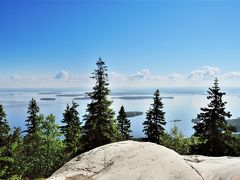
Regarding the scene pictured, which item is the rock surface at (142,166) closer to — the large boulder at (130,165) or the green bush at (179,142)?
the large boulder at (130,165)

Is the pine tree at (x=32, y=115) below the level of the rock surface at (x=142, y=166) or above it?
below

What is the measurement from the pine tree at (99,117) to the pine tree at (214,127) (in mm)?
14176

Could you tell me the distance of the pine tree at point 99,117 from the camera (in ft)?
137

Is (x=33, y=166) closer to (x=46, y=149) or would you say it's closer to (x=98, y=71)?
(x=46, y=149)

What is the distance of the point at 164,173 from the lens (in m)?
10.5

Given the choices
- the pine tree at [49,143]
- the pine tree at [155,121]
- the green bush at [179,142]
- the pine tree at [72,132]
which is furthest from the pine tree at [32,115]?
the green bush at [179,142]

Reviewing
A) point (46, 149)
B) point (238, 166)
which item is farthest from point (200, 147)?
point (238, 166)

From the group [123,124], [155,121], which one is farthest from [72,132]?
[155,121]

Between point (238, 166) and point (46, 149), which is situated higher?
point (238, 166)

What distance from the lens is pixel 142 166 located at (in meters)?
11.2

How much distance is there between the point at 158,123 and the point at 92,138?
1590 cm

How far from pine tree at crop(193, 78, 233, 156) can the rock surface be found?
3128cm

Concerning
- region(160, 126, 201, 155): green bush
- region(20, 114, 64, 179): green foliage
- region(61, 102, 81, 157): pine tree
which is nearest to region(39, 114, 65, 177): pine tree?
region(20, 114, 64, 179): green foliage

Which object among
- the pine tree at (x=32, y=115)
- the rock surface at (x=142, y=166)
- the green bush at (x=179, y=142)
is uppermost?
the rock surface at (x=142, y=166)
